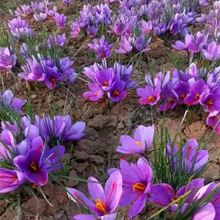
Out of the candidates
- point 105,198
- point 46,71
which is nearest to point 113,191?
point 105,198

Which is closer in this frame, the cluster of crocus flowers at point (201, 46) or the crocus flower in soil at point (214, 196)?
the crocus flower in soil at point (214, 196)

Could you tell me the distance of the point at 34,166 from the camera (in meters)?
0.98

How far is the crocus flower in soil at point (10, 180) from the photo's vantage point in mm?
937

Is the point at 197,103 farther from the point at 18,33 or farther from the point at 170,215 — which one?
the point at 18,33

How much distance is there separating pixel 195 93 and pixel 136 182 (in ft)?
1.95

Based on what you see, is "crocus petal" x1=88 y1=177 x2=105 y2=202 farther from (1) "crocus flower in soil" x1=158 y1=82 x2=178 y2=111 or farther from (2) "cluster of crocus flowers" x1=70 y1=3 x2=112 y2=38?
(2) "cluster of crocus flowers" x1=70 y1=3 x2=112 y2=38

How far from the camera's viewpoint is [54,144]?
1.14 meters

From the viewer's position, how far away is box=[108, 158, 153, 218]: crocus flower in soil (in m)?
0.86

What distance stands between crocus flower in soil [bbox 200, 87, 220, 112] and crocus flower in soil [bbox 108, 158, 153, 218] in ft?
1.77

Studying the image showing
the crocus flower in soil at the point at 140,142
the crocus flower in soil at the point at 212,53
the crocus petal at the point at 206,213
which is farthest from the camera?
the crocus flower in soil at the point at 212,53

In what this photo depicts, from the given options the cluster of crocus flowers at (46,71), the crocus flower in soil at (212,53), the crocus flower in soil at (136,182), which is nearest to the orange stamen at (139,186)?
the crocus flower in soil at (136,182)

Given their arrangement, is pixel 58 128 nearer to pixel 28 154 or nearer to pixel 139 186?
pixel 28 154

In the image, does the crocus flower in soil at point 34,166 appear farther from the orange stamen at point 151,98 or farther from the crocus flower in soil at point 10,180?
the orange stamen at point 151,98

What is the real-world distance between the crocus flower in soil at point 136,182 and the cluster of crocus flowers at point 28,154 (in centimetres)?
24
